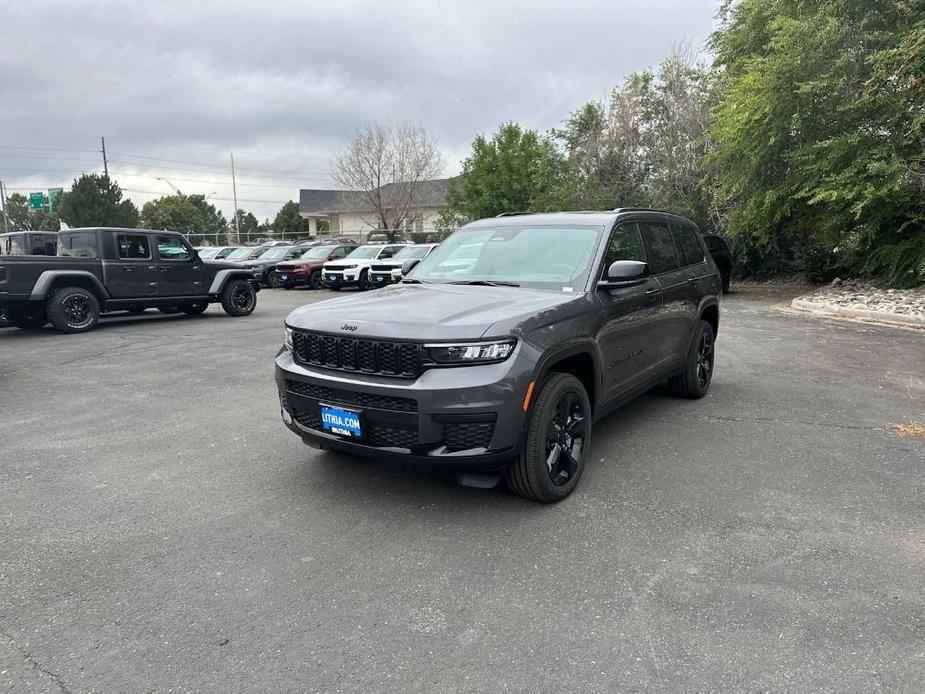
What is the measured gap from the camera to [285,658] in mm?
2570

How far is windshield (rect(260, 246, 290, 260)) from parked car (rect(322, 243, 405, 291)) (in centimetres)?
367

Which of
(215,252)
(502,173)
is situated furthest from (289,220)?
(215,252)

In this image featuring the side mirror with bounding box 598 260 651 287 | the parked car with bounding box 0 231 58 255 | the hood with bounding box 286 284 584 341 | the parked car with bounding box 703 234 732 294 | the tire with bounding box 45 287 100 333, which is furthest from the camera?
the parked car with bounding box 703 234 732 294

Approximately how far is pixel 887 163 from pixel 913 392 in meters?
8.52

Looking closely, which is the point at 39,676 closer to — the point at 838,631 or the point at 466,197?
the point at 838,631

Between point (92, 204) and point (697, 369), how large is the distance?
59384 mm

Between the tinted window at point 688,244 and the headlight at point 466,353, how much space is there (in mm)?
3381

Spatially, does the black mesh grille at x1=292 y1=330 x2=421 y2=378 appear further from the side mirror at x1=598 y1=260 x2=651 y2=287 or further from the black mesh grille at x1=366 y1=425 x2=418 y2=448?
the side mirror at x1=598 y1=260 x2=651 y2=287

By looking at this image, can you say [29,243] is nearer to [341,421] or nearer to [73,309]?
[73,309]

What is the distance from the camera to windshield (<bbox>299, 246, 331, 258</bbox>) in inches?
961

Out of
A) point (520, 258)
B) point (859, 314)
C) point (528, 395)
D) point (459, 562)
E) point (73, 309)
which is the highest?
point (520, 258)

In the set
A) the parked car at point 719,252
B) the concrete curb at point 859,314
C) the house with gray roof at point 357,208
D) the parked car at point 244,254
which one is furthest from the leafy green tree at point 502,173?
the concrete curb at point 859,314

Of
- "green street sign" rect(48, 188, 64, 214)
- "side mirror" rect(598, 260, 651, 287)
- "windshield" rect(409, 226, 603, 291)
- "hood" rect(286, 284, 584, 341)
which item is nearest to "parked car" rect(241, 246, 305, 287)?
"windshield" rect(409, 226, 603, 291)

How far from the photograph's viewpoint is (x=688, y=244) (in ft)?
21.2
